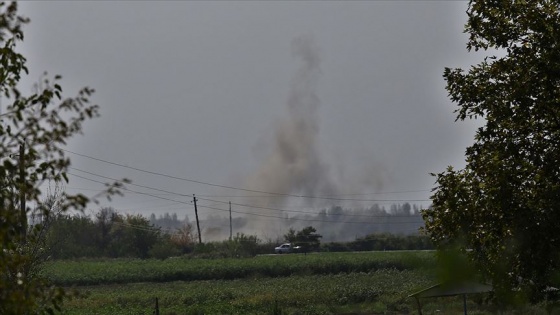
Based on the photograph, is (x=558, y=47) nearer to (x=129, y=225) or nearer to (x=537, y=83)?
(x=537, y=83)

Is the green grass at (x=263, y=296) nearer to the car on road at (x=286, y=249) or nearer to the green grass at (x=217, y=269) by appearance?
the green grass at (x=217, y=269)

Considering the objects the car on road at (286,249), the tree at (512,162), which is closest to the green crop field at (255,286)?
the tree at (512,162)

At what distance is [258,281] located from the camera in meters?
72.2

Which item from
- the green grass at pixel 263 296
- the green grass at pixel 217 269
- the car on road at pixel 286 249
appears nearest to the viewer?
the green grass at pixel 263 296

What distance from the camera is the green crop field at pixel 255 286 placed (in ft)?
161

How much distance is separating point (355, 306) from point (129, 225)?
2921 inches

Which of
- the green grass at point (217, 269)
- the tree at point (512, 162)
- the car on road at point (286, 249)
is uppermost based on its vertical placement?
the car on road at point (286, 249)

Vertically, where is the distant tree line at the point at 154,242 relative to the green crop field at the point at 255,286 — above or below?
above

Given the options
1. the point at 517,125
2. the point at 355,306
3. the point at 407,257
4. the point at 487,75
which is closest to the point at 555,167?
the point at 517,125

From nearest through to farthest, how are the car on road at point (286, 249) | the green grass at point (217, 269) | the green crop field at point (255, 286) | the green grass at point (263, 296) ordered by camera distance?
the green crop field at point (255, 286) < the green grass at point (263, 296) < the green grass at point (217, 269) < the car on road at point (286, 249)

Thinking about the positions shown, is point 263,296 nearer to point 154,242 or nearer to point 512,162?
point 512,162

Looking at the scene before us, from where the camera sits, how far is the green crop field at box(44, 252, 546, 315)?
49219 mm

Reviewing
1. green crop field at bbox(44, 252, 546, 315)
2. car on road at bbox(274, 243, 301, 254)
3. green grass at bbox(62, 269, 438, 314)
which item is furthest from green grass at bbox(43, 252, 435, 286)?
car on road at bbox(274, 243, 301, 254)

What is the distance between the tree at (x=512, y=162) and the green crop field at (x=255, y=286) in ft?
21.7
